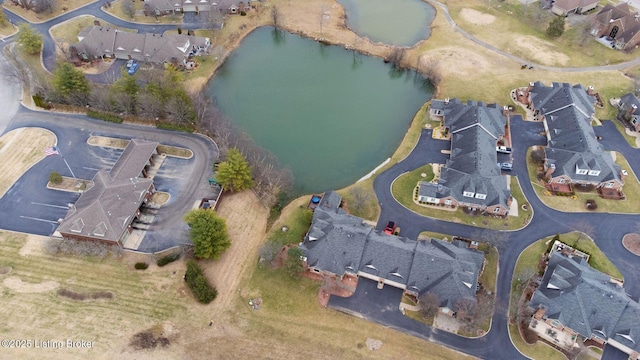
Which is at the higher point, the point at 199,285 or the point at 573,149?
the point at 573,149

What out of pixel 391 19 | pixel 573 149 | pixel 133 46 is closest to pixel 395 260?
pixel 573 149

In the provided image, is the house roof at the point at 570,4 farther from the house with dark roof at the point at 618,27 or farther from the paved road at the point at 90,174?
the paved road at the point at 90,174

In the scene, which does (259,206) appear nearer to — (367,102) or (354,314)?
(354,314)

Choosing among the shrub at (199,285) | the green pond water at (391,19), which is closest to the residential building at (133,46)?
the green pond water at (391,19)

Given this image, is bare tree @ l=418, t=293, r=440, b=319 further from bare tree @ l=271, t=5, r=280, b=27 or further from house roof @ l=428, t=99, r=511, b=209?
bare tree @ l=271, t=5, r=280, b=27

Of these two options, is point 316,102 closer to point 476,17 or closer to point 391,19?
point 391,19

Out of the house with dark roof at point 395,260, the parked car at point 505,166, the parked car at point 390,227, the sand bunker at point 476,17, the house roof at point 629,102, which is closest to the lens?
the house with dark roof at point 395,260
